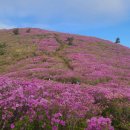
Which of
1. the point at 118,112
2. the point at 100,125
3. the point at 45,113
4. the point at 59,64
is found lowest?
the point at 118,112

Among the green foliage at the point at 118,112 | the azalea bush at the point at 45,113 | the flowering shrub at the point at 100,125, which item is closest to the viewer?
the flowering shrub at the point at 100,125

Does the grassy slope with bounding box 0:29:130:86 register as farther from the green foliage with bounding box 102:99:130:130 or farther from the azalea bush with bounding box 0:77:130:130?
the azalea bush with bounding box 0:77:130:130

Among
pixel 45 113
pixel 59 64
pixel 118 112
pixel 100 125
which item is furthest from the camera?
pixel 59 64

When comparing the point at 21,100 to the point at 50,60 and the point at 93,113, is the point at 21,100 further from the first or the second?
the point at 50,60

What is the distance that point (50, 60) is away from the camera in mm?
30812

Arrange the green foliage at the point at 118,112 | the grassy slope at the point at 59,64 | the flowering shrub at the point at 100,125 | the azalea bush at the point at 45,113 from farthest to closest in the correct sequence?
the grassy slope at the point at 59,64, the green foliage at the point at 118,112, the azalea bush at the point at 45,113, the flowering shrub at the point at 100,125

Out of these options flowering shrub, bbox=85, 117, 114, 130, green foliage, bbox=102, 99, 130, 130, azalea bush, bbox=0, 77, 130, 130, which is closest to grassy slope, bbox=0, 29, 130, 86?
green foliage, bbox=102, 99, 130, 130

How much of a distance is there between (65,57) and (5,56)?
8.16 m

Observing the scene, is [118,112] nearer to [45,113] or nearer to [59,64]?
[45,113]

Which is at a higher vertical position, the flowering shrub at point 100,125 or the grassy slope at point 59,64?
the flowering shrub at point 100,125

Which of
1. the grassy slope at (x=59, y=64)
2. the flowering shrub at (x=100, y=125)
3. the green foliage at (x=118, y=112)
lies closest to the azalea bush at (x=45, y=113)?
the flowering shrub at (x=100, y=125)

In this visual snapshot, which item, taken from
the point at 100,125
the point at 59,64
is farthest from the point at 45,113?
the point at 59,64

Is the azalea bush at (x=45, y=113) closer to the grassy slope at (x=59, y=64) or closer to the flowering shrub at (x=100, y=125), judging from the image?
the flowering shrub at (x=100, y=125)

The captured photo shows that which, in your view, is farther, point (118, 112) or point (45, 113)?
point (118, 112)
